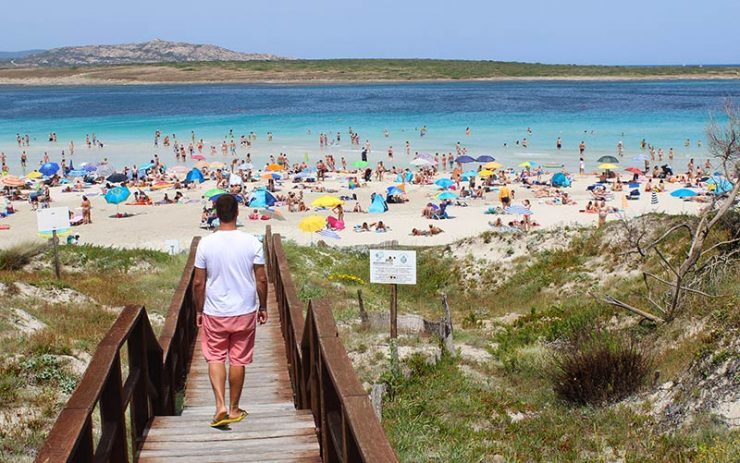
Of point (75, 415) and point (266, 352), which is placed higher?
point (75, 415)

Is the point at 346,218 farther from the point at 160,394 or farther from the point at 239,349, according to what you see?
the point at 239,349

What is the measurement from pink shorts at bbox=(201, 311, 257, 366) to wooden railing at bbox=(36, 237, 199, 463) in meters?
0.37

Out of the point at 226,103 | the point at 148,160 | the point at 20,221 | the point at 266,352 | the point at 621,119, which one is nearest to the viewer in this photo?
the point at 266,352

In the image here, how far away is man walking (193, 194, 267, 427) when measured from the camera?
509cm

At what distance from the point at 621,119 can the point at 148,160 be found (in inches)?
1665

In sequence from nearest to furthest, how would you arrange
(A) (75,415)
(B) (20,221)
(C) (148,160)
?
(A) (75,415) → (B) (20,221) → (C) (148,160)

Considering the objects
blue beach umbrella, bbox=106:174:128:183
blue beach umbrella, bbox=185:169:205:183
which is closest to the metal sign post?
blue beach umbrella, bbox=185:169:205:183

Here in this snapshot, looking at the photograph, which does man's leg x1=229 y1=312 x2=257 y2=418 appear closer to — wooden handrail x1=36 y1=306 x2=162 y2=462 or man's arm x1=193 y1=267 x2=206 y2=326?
man's arm x1=193 y1=267 x2=206 y2=326

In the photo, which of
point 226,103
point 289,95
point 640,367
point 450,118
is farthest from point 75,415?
point 289,95

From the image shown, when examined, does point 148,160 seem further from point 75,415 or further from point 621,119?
point 75,415

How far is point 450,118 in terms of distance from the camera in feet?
241

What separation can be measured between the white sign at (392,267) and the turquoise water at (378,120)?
36.3 metres

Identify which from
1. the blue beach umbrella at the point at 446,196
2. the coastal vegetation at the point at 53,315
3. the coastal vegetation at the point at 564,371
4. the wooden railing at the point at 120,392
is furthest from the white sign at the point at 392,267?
the blue beach umbrella at the point at 446,196

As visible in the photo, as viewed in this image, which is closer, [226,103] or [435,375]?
[435,375]
